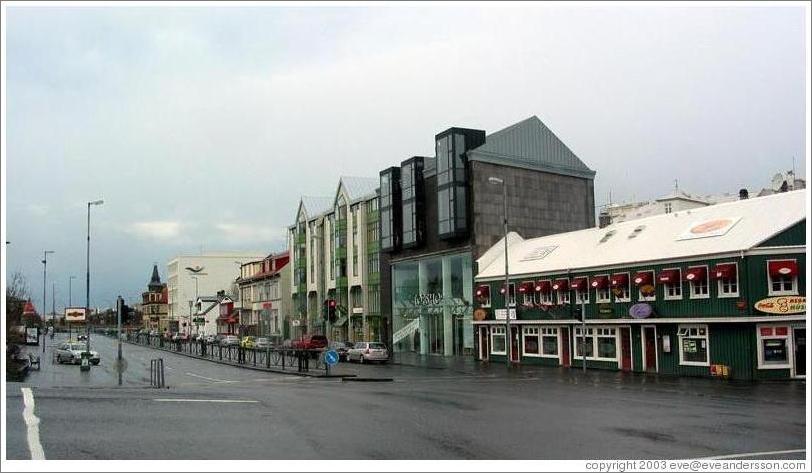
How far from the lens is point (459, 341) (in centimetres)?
5653

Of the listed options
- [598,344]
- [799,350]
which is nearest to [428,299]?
[598,344]

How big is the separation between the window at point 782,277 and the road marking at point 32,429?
2802cm

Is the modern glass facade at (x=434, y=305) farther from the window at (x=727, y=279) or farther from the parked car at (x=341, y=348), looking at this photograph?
the window at (x=727, y=279)

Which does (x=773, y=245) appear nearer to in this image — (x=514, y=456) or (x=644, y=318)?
(x=644, y=318)

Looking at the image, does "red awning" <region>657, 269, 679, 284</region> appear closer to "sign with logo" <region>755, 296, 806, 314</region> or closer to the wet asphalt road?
"sign with logo" <region>755, 296, 806, 314</region>

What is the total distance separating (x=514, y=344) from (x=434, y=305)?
1195 cm

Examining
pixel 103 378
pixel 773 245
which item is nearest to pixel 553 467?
pixel 773 245

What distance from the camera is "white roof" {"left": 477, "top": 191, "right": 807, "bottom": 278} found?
34.4m

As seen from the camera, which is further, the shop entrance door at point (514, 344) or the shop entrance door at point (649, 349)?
the shop entrance door at point (514, 344)

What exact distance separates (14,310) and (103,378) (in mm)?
14125

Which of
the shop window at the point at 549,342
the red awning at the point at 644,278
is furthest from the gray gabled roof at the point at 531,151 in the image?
the red awning at the point at 644,278

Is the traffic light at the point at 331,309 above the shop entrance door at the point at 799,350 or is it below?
above

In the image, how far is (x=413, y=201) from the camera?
60906 mm

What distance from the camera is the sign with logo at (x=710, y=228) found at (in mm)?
36188
